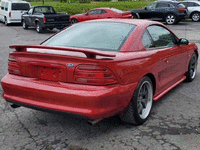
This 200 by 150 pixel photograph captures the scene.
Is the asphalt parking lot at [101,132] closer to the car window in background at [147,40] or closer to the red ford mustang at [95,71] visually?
the red ford mustang at [95,71]

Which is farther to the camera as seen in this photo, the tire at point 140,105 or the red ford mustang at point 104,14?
the red ford mustang at point 104,14

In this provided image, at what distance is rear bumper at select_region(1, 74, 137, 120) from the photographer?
325 cm

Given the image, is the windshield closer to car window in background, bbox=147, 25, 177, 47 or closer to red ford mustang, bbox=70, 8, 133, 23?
car window in background, bbox=147, 25, 177, 47

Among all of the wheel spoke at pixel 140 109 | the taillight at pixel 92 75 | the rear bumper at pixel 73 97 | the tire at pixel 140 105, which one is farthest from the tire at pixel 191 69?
the taillight at pixel 92 75

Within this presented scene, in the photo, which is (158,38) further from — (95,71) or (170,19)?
(170,19)

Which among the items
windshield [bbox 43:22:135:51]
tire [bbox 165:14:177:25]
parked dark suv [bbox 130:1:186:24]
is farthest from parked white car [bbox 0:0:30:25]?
windshield [bbox 43:22:135:51]

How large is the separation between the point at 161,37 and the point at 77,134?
2.29 m

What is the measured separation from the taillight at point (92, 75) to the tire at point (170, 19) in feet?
64.0

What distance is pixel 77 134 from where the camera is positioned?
147 inches

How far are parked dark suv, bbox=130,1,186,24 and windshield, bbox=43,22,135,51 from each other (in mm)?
18169

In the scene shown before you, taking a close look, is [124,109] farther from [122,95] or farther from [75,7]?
[75,7]

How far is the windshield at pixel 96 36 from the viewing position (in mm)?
3941

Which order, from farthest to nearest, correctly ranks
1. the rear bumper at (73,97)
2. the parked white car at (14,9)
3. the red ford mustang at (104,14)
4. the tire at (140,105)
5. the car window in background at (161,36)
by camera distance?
the parked white car at (14,9) < the red ford mustang at (104,14) < the car window in background at (161,36) < the tire at (140,105) < the rear bumper at (73,97)

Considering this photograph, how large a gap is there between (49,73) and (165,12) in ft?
64.1
